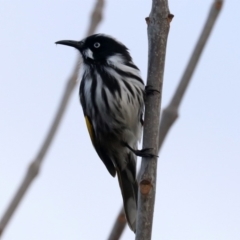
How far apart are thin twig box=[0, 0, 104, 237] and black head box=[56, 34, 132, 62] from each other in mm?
1787

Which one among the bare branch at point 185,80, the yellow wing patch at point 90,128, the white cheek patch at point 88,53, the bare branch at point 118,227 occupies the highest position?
the white cheek patch at point 88,53

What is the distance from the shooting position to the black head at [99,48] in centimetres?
493

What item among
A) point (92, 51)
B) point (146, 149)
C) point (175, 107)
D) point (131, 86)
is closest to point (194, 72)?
point (175, 107)

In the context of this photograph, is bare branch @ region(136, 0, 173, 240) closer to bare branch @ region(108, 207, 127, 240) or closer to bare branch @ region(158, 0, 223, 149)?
bare branch @ region(158, 0, 223, 149)

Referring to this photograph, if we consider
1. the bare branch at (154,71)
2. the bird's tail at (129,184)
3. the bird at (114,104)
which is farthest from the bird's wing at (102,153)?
the bare branch at (154,71)

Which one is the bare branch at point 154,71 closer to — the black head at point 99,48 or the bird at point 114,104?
the bird at point 114,104

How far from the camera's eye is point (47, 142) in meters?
2.71

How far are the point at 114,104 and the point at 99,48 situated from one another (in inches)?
24.6

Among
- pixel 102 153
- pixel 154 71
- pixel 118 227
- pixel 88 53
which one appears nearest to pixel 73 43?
pixel 88 53

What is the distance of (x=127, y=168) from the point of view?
16.5 feet

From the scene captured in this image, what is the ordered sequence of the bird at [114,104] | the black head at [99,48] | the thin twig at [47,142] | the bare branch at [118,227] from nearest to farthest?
1. the bare branch at [118,227]
2. the thin twig at [47,142]
3. the bird at [114,104]
4. the black head at [99,48]

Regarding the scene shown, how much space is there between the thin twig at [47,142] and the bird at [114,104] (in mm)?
1481

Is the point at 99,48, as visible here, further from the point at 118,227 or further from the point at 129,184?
the point at 118,227

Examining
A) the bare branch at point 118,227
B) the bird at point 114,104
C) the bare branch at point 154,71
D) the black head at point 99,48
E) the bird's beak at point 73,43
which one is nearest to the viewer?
the bare branch at point 118,227
